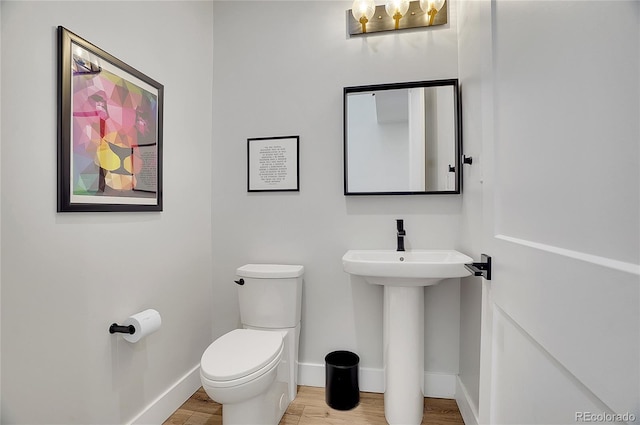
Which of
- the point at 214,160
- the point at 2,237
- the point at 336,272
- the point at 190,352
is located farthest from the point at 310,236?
the point at 2,237

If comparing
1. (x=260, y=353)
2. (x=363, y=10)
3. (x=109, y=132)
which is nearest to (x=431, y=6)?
(x=363, y=10)

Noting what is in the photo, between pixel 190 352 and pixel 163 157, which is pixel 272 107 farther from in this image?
pixel 190 352

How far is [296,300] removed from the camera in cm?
176

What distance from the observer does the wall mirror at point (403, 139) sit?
5.62ft

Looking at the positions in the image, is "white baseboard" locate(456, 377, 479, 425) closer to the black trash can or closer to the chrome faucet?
the black trash can

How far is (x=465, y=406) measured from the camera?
1.53 meters

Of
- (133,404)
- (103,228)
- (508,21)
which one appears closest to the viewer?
(508,21)

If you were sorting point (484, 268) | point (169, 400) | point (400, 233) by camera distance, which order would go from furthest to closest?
point (400, 233) < point (169, 400) < point (484, 268)

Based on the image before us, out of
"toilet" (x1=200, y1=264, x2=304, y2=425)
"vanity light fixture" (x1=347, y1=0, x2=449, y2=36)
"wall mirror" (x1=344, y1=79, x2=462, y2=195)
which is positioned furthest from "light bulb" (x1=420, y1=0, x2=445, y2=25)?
"toilet" (x1=200, y1=264, x2=304, y2=425)

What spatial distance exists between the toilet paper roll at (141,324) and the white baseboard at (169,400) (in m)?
0.43

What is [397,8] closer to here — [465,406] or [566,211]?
[566,211]

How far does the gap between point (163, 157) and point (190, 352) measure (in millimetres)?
1184

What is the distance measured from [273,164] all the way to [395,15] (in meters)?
1.15

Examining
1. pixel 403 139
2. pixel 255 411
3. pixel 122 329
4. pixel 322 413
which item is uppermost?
pixel 403 139
